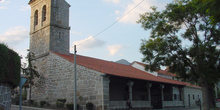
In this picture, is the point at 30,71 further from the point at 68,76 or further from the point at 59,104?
the point at 59,104

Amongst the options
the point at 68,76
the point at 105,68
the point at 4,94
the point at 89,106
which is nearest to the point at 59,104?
the point at 68,76

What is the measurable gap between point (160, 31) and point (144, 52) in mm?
2126

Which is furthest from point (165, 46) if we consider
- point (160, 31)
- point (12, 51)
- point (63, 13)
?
point (63, 13)

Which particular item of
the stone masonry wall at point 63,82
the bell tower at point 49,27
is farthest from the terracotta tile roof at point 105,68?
the bell tower at point 49,27

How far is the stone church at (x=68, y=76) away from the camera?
18422mm

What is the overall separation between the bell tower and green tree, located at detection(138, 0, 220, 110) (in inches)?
386

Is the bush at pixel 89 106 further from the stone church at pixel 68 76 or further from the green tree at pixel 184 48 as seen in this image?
the green tree at pixel 184 48

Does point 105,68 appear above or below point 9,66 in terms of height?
above

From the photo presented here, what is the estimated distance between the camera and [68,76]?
20.5m

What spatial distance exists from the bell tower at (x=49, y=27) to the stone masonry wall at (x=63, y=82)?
1.49m

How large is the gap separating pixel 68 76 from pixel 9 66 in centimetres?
986

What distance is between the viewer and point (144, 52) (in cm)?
1855

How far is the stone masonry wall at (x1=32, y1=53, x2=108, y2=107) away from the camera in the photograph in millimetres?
18219

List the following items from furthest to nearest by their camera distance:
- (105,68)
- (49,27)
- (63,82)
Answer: (49,27)
(105,68)
(63,82)
